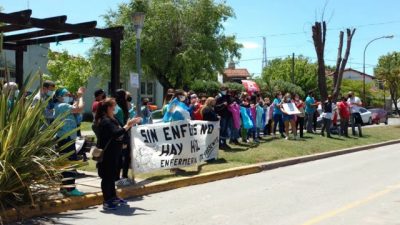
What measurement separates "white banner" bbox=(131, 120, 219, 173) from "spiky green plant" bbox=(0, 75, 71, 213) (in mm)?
2416

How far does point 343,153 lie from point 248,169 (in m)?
5.86

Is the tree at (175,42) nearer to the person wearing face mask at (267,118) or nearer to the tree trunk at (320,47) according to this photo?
the tree trunk at (320,47)

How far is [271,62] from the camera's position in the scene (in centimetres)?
7606

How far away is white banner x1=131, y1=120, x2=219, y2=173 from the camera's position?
983cm

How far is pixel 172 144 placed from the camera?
10.6 m

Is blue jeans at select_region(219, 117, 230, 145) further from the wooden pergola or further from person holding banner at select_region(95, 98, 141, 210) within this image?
person holding banner at select_region(95, 98, 141, 210)

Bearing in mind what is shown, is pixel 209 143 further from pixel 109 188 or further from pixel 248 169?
pixel 109 188

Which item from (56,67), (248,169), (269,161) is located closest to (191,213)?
(248,169)

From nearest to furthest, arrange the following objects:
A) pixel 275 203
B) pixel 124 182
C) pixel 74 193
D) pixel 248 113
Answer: pixel 74 193
pixel 275 203
pixel 124 182
pixel 248 113

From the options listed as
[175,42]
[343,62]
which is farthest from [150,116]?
[175,42]

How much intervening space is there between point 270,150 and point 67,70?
21.9 m

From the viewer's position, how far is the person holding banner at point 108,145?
302 inches

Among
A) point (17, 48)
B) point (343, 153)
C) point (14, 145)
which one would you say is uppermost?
point (17, 48)

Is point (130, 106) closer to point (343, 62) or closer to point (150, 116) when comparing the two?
point (150, 116)
